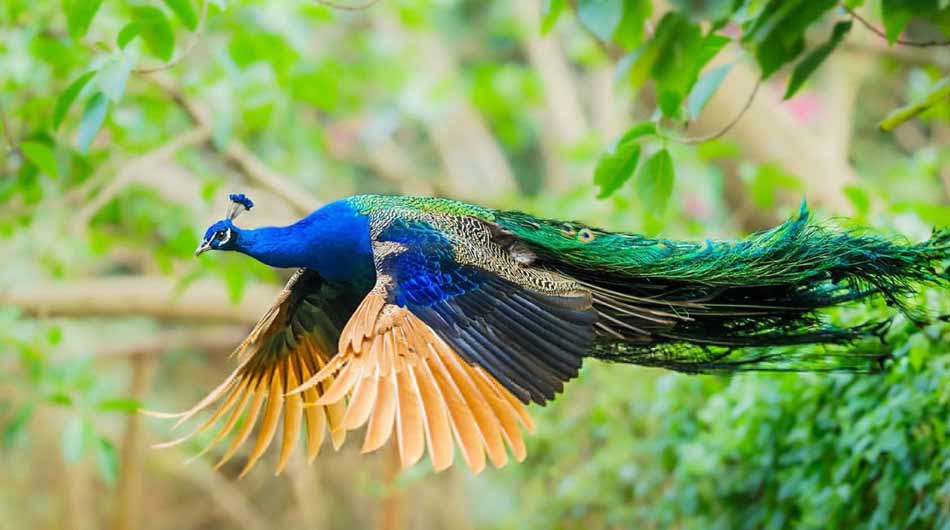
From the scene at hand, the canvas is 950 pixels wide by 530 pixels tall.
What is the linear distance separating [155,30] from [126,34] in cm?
13

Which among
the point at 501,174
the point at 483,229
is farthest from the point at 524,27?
the point at 483,229

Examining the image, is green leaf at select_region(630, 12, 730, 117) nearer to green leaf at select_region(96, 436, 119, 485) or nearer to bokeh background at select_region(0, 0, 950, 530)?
bokeh background at select_region(0, 0, 950, 530)

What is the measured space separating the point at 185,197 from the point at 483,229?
9.22 ft

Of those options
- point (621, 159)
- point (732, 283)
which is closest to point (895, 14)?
point (621, 159)

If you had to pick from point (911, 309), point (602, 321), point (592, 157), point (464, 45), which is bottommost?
point (602, 321)

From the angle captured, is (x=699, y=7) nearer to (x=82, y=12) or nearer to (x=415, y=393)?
(x=415, y=393)

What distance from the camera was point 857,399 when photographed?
10.4ft

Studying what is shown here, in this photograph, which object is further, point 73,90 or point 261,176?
point 261,176

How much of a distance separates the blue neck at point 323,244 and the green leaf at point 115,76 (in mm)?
456

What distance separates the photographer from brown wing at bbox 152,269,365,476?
2.91 meters

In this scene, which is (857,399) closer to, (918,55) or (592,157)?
(592,157)

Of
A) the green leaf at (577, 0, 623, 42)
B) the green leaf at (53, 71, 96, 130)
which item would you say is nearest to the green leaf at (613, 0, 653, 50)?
the green leaf at (577, 0, 623, 42)

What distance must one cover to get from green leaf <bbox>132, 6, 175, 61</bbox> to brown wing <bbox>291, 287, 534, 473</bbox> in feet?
2.70

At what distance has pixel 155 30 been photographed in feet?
8.90
